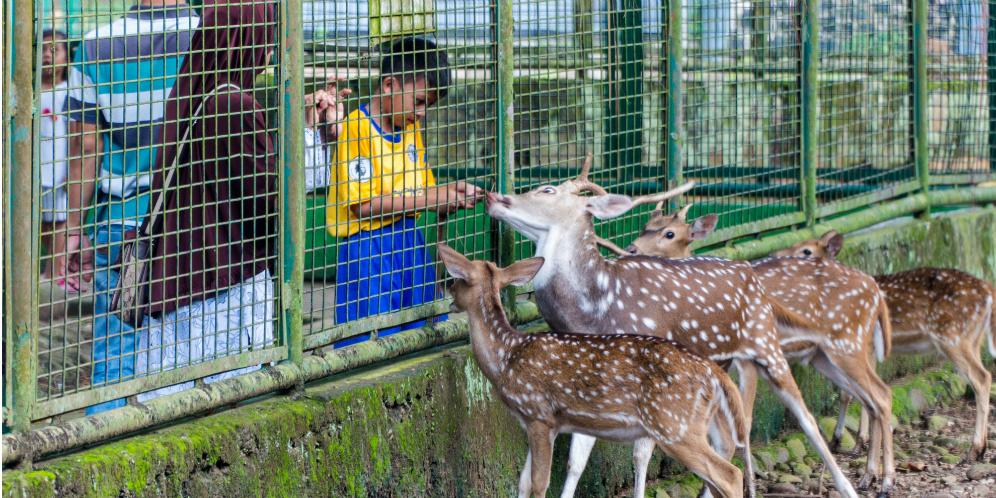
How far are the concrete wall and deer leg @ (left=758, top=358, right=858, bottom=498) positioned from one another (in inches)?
30.8

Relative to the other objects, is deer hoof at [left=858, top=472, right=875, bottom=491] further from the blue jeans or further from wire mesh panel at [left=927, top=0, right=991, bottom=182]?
the blue jeans

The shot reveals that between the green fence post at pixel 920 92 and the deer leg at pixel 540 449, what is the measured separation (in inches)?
200

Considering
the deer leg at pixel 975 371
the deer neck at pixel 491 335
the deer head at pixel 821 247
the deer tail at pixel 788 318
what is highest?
the deer head at pixel 821 247

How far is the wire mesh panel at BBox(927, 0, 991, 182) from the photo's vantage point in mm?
8750

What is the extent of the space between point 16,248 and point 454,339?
226 cm

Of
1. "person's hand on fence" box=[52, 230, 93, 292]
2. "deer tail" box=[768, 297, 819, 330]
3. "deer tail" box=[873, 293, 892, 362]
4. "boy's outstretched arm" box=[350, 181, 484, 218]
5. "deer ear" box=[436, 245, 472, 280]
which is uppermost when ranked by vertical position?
"boy's outstretched arm" box=[350, 181, 484, 218]

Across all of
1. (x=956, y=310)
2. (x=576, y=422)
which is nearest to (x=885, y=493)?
(x=956, y=310)

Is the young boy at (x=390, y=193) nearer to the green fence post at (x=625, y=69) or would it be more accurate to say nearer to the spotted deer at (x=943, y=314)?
the green fence post at (x=625, y=69)

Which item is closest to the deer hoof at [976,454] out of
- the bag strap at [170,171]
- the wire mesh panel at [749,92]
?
the wire mesh panel at [749,92]

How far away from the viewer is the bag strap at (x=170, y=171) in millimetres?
3920

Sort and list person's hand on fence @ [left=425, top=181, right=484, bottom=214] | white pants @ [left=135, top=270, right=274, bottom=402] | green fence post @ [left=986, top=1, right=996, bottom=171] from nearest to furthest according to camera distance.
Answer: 1. white pants @ [left=135, top=270, right=274, bottom=402]
2. person's hand on fence @ [left=425, top=181, right=484, bottom=214]
3. green fence post @ [left=986, top=1, right=996, bottom=171]

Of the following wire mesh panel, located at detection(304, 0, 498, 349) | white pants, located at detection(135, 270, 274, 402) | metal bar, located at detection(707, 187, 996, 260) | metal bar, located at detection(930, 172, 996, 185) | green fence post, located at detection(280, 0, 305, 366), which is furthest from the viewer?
metal bar, located at detection(930, 172, 996, 185)

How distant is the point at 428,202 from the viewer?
5.07m

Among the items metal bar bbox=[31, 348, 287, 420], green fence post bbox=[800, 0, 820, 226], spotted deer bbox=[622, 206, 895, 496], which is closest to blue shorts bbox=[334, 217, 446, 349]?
metal bar bbox=[31, 348, 287, 420]
